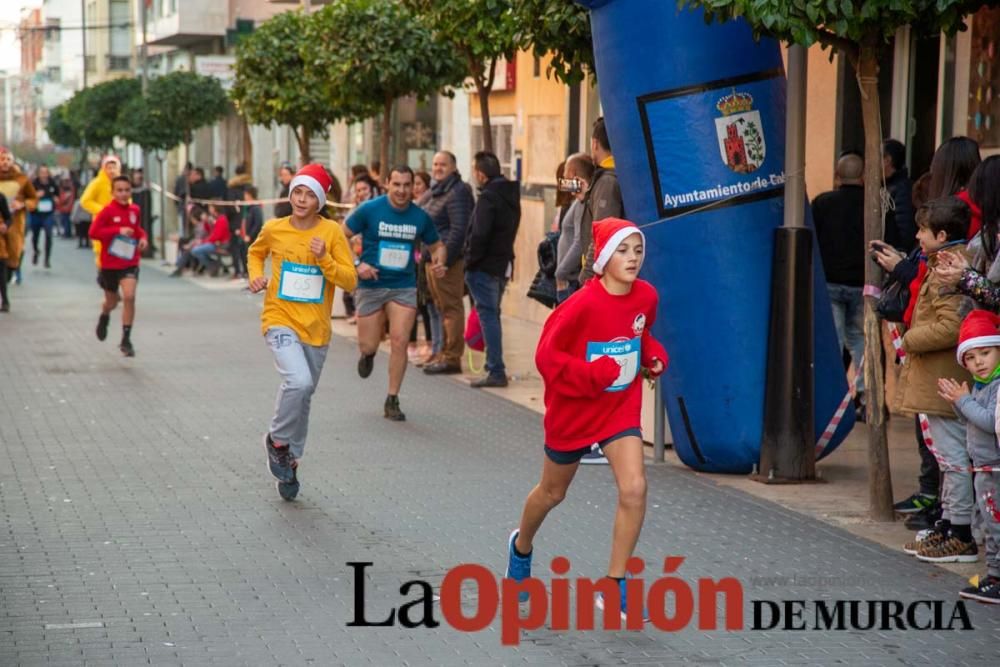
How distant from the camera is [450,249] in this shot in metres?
15.1

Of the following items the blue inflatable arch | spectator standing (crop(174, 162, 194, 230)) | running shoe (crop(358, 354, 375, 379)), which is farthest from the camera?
spectator standing (crop(174, 162, 194, 230))

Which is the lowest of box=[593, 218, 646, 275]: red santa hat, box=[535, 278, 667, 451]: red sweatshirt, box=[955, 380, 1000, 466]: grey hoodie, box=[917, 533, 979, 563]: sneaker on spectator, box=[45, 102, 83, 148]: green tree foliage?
box=[917, 533, 979, 563]: sneaker on spectator

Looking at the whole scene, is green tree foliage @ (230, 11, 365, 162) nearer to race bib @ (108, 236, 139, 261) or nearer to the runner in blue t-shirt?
race bib @ (108, 236, 139, 261)

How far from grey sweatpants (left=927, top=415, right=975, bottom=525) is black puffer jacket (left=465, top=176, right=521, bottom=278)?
7070 millimetres

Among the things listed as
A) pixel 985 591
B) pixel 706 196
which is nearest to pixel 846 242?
pixel 706 196

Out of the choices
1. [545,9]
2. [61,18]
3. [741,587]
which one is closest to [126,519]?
[741,587]

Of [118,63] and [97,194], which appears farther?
[118,63]

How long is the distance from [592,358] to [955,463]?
2047 millimetres

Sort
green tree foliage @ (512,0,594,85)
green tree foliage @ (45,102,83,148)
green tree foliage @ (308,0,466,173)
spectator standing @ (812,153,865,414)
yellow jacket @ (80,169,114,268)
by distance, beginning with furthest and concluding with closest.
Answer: green tree foliage @ (45,102,83,148) < yellow jacket @ (80,169,114,268) < green tree foliage @ (308,0,466,173) < spectator standing @ (812,153,865,414) < green tree foliage @ (512,0,594,85)

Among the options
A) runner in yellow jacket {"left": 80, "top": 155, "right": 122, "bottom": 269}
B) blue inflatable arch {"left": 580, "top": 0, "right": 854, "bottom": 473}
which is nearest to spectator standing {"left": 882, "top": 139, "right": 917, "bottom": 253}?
blue inflatable arch {"left": 580, "top": 0, "right": 854, "bottom": 473}

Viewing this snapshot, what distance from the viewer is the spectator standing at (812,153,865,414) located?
37.4 feet

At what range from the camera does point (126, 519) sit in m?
8.66

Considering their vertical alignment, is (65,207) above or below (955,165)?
below

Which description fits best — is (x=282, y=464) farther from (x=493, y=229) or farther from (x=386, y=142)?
(x=386, y=142)
